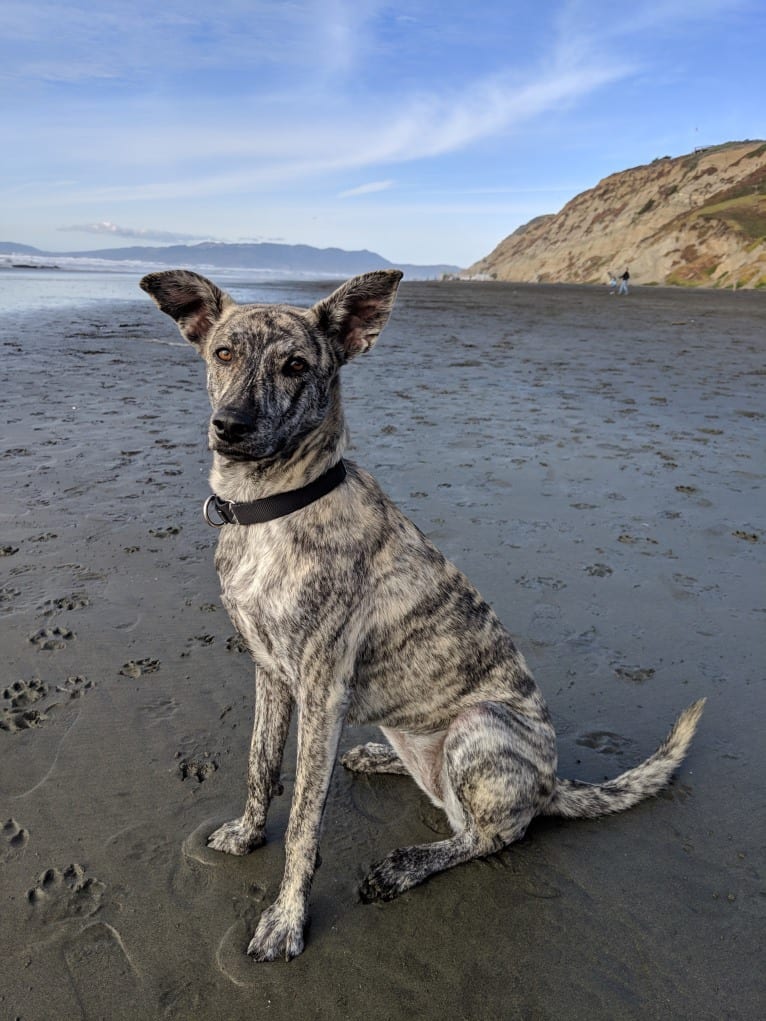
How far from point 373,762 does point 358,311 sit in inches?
99.2

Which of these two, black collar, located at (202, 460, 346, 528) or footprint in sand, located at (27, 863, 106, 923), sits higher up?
black collar, located at (202, 460, 346, 528)

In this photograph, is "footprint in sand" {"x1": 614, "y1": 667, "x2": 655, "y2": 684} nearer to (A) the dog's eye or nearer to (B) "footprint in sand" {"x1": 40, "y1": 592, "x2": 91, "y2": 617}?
(A) the dog's eye

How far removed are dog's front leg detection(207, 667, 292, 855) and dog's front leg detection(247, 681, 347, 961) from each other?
14.5 inches

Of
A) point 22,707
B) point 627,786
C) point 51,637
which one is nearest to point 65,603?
point 51,637

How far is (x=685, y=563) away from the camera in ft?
20.0

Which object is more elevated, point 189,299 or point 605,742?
point 189,299

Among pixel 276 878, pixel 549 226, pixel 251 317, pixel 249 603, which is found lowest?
pixel 276 878

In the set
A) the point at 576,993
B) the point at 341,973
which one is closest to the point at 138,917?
the point at 341,973

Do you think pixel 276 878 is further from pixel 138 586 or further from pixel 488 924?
pixel 138 586

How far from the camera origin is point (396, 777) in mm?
3850

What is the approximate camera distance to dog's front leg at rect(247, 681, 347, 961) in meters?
2.88

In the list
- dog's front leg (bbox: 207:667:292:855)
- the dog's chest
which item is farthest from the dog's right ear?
dog's front leg (bbox: 207:667:292:855)

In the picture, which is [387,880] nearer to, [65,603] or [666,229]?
[65,603]

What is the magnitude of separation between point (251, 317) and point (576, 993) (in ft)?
10.6
